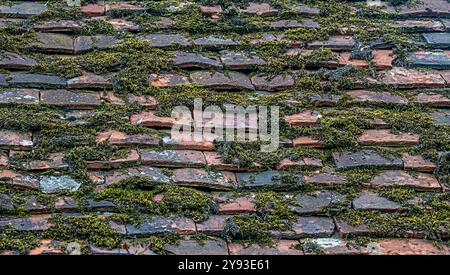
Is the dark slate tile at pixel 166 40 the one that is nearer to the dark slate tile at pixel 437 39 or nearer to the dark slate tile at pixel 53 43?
the dark slate tile at pixel 53 43

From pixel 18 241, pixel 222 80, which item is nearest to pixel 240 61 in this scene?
pixel 222 80

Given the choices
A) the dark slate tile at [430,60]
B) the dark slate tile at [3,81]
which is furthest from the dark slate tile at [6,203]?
the dark slate tile at [430,60]

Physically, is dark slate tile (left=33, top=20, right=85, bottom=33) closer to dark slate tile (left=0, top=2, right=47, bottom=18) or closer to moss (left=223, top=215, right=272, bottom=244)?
dark slate tile (left=0, top=2, right=47, bottom=18)

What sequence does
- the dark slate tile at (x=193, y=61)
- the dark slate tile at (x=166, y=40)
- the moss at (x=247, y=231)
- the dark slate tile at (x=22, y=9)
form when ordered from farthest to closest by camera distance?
the dark slate tile at (x=22, y=9) < the dark slate tile at (x=166, y=40) < the dark slate tile at (x=193, y=61) < the moss at (x=247, y=231)

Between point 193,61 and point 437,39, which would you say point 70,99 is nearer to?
point 193,61
